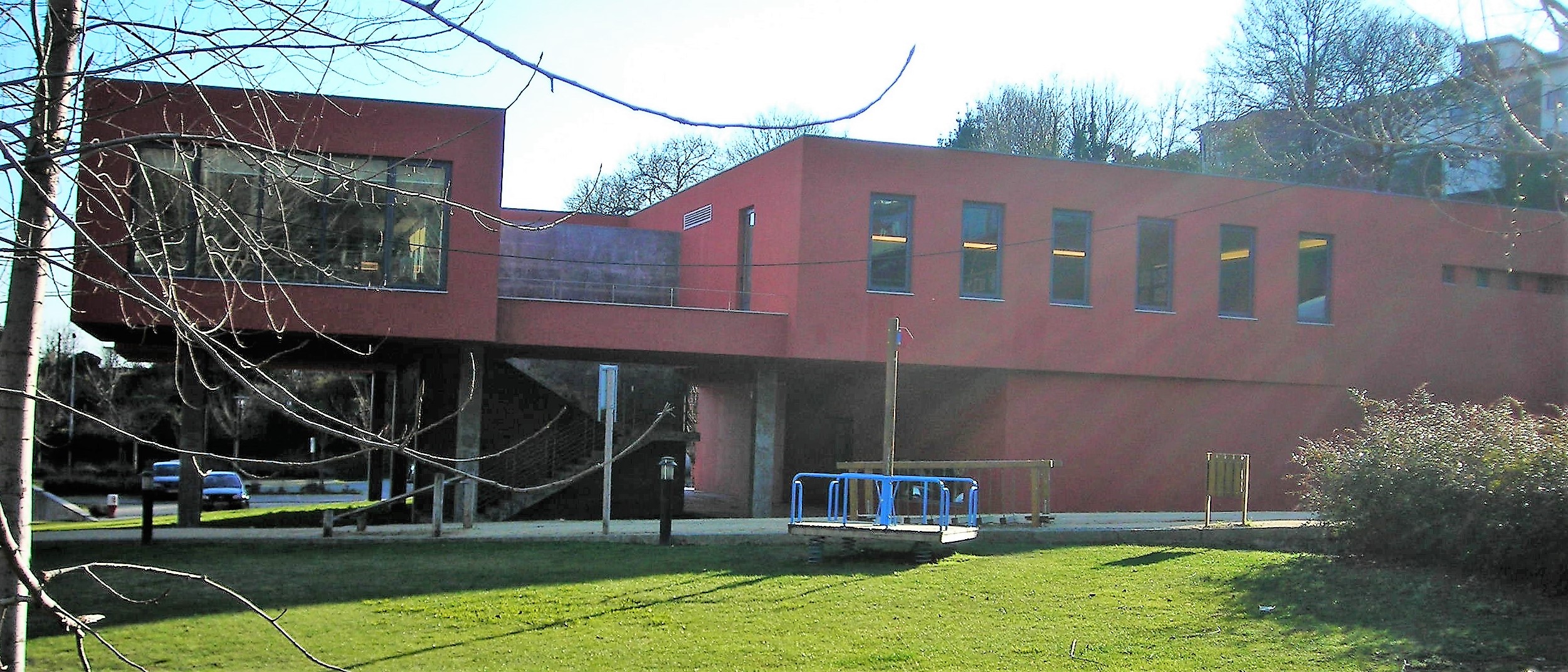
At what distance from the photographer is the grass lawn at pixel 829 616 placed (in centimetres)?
915

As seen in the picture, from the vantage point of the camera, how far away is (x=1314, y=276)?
27.6 meters

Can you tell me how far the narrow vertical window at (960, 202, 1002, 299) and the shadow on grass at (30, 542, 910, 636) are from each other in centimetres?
994

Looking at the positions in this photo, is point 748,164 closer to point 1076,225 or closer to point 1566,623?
point 1076,225

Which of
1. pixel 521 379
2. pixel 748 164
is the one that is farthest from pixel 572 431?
pixel 748 164

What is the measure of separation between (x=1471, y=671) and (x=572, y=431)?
20839mm

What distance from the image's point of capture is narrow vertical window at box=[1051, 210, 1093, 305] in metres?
25.6

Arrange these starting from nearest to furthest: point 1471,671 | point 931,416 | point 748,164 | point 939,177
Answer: point 1471,671
point 939,177
point 748,164
point 931,416

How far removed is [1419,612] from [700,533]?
935cm

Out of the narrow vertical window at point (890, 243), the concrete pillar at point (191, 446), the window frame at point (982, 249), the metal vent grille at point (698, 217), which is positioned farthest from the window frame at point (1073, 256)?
the concrete pillar at point (191, 446)

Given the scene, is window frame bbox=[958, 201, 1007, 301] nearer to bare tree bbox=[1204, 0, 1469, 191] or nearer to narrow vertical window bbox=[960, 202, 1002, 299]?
narrow vertical window bbox=[960, 202, 1002, 299]

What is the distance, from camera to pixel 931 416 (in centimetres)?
2941

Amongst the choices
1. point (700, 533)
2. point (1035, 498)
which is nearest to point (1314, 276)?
point (1035, 498)

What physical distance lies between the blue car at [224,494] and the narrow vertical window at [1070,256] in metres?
24.1

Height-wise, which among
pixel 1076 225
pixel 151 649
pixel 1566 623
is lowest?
pixel 151 649
